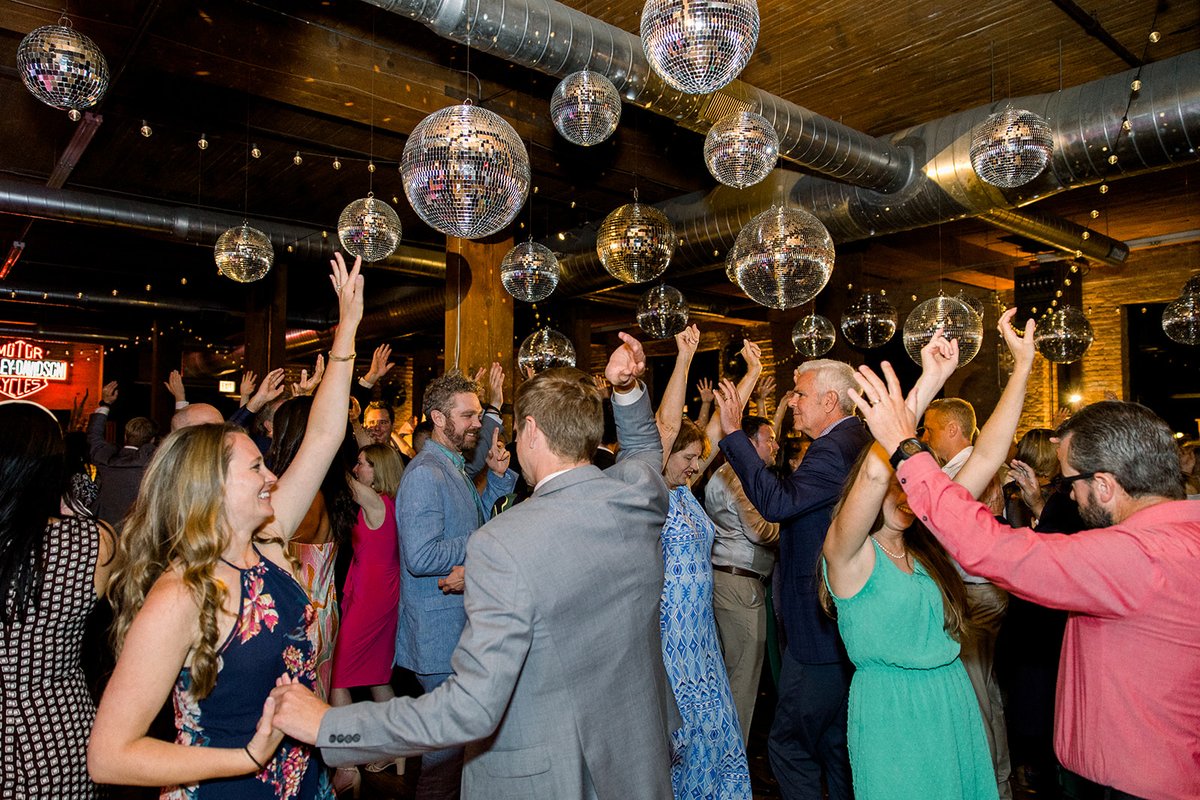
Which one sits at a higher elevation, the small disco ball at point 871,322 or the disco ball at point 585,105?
the disco ball at point 585,105

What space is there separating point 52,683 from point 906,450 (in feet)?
6.34

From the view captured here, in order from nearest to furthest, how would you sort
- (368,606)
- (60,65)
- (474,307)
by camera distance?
1. (60,65)
2. (368,606)
3. (474,307)

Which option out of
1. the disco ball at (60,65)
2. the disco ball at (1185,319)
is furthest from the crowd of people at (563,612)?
the disco ball at (1185,319)

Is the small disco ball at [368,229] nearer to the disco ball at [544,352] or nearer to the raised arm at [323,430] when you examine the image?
the disco ball at [544,352]

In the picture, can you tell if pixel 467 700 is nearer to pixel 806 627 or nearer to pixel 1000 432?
pixel 1000 432

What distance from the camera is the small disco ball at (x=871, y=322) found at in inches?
215

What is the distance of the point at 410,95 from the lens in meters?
4.84

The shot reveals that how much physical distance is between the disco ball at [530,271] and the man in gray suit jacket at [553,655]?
9.42ft

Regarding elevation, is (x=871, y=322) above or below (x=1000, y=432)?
above

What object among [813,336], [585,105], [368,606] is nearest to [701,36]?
[585,105]

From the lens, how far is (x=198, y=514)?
153cm

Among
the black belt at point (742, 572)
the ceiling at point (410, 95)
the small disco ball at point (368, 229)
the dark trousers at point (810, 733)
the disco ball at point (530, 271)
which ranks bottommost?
the dark trousers at point (810, 733)

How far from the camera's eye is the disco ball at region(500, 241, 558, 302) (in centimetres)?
447

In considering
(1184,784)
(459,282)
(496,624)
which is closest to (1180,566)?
(1184,784)
